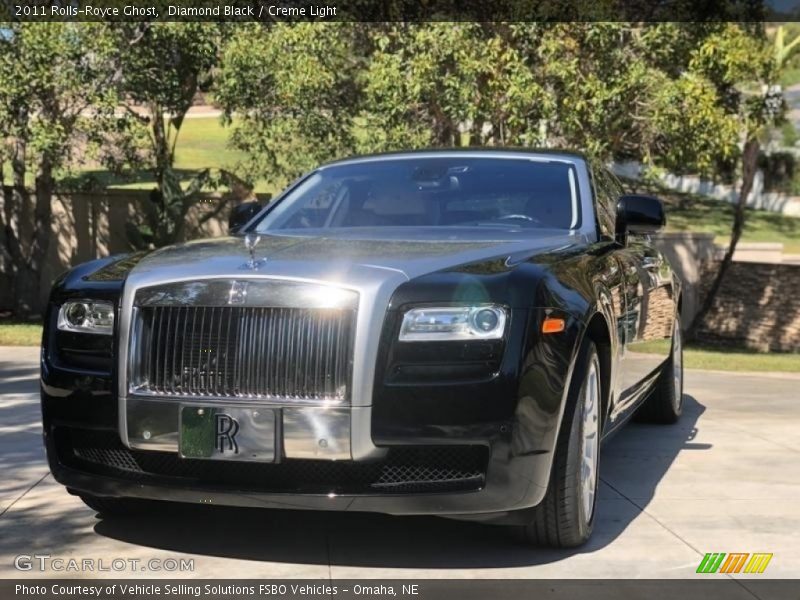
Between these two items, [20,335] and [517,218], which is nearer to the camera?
[517,218]

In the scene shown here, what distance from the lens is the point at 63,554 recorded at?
4.93 m

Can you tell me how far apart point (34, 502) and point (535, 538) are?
2.42 meters

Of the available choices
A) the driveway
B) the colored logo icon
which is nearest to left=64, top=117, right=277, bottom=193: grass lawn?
the driveway

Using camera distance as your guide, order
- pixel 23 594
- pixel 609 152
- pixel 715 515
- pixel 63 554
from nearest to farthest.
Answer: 1. pixel 23 594
2. pixel 63 554
3. pixel 715 515
4. pixel 609 152

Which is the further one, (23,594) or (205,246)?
(205,246)

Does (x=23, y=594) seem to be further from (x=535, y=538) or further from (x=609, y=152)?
(x=609, y=152)

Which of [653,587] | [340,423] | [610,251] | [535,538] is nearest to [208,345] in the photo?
[340,423]

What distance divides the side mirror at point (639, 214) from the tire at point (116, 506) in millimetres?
2856

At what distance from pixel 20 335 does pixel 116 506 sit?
431 inches

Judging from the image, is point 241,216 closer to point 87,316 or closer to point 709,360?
point 87,316

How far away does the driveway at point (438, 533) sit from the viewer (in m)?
4.81

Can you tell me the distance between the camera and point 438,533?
17.4 ft

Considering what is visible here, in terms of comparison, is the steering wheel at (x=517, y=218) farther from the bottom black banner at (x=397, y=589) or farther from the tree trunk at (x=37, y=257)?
the tree trunk at (x=37, y=257)

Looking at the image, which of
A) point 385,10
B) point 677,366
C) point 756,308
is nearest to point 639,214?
point 677,366
